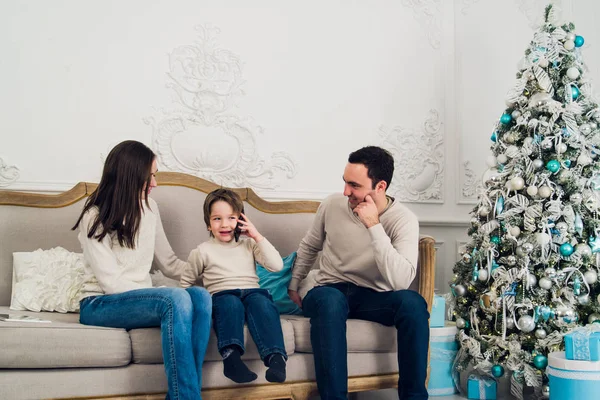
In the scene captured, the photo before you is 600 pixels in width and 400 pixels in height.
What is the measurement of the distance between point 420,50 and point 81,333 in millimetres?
2737

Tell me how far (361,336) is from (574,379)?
838mm

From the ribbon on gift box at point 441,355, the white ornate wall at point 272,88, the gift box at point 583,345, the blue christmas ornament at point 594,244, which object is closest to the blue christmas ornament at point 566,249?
the blue christmas ornament at point 594,244

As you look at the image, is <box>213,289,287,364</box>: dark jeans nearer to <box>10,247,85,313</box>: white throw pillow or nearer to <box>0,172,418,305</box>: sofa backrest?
<box>10,247,85,313</box>: white throw pillow

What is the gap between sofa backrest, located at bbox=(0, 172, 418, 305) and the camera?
2.97 meters

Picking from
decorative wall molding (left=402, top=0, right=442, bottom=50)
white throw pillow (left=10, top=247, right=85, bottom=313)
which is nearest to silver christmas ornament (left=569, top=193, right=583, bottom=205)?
decorative wall molding (left=402, top=0, right=442, bottom=50)

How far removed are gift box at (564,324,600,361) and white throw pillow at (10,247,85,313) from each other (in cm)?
193

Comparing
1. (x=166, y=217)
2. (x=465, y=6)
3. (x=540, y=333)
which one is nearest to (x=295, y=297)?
(x=166, y=217)

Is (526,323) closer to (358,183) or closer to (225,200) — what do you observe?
(358,183)

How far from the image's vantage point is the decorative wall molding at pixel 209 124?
3537mm

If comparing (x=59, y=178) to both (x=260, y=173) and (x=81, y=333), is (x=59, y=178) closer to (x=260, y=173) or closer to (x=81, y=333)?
(x=260, y=173)

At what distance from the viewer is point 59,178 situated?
3.34 meters

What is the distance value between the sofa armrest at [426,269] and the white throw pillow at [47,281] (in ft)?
4.64

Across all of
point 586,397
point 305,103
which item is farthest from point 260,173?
point 586,397

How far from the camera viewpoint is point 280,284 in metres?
3.00
